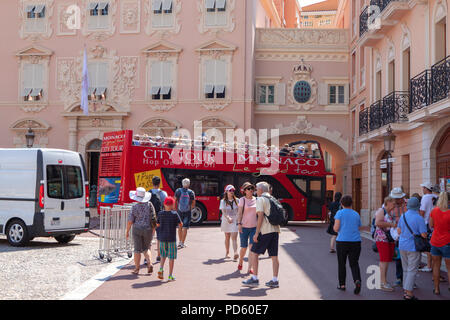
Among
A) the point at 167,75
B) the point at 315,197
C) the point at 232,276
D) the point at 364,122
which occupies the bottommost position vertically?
the point at 232,276

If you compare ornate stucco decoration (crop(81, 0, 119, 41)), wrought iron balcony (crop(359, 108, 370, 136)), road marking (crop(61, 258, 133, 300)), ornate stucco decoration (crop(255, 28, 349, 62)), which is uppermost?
ornate stucco decoration (crop(81, 0, 119, 41))

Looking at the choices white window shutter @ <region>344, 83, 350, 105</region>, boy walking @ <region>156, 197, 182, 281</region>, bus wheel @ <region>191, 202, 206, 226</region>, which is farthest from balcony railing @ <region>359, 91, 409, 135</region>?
boy walking @ <region>156, 197, 182, 281</region>

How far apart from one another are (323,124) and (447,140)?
1552cm

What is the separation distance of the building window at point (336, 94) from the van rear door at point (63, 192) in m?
20.0

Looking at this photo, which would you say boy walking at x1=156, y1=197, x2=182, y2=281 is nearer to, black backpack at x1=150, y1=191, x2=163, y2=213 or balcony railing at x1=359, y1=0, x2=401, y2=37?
black backpack at x1=150, y1=191, x2=163, y2=213

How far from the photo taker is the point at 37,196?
48.1 ft

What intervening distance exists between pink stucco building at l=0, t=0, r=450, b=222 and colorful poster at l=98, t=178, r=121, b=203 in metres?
10.2

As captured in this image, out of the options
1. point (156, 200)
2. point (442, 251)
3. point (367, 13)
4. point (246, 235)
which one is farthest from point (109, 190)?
point (442, 251)

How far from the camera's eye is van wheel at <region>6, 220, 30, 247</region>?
47.9 ft

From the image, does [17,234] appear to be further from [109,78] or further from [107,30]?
[107,30]

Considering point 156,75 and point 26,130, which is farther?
point 26,130

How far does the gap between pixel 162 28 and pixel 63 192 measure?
19.5 m
